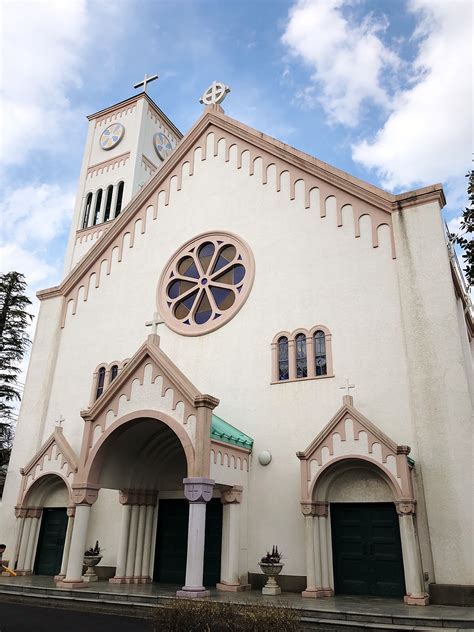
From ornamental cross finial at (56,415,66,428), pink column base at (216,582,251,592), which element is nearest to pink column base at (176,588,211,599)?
pink column base at (216,582,251,592)

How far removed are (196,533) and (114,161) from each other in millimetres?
27224

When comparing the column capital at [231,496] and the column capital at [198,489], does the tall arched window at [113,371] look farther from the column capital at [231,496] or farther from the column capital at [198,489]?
the column capital at [198,489]

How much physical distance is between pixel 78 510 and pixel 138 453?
2.53 metres

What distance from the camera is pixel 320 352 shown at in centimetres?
1606

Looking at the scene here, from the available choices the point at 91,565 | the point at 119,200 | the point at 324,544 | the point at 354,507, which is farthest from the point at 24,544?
the point at 119,200

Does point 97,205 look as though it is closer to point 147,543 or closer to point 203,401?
point 147,543

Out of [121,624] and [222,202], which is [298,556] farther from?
[222,202]

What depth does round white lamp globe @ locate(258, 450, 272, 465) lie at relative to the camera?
1542 cm

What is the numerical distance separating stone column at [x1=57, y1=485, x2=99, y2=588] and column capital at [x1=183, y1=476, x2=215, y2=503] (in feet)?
11.7

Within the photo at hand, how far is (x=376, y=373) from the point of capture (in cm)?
1481

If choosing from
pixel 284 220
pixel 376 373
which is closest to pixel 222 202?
pixel 284 220

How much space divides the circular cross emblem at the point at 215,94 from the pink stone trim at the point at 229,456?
48.1 feet

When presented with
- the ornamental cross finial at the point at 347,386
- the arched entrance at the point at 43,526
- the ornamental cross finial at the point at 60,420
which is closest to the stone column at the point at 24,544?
the arched entrance at the point at 43,526

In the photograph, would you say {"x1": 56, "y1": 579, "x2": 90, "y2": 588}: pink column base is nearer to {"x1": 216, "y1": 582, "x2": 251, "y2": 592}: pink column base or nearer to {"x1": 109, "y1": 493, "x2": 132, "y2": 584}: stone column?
{"x1": 109, "y1": 493, "x2": 132, "y2": 584}: stone column
